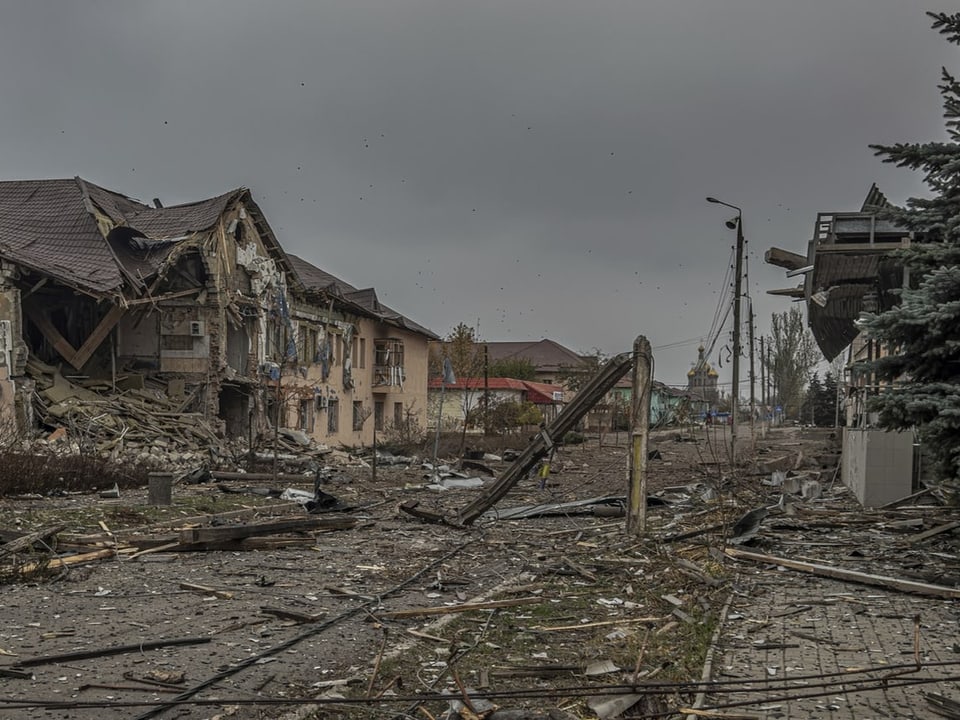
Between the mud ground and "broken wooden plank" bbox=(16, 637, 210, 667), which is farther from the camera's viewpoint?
"broken wooden plank" bbox=(16, 637, 210, 667)

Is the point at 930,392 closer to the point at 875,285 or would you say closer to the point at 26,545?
the point at 26,545

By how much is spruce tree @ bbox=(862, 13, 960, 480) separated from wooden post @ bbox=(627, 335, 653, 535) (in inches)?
181

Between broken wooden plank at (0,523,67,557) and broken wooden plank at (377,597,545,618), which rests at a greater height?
broken wooden plank at (0,523,67,557)

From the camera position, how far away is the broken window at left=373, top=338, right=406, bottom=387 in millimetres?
49844

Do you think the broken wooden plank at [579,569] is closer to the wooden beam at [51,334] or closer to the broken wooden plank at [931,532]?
the broken wooden plank at [931,532]

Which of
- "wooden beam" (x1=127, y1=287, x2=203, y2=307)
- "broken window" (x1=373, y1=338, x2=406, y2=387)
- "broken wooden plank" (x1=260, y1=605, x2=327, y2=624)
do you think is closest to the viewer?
"broken wooden plank" (x1=260, y1=605, x2=327, y2=624)

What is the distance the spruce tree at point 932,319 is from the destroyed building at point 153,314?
60.6 feet

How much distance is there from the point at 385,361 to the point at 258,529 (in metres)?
36.8

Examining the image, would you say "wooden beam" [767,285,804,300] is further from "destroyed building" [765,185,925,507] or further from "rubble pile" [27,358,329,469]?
"rubble pile" [27,358,329,469]

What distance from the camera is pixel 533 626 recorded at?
28.4 ft

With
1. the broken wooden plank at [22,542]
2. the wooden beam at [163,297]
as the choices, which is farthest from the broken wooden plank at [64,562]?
the wooden beam at [163,297]

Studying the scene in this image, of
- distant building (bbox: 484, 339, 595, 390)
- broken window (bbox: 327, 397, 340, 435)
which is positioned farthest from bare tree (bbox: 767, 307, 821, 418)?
broken window (bbox: 327, 397, 340, 435)

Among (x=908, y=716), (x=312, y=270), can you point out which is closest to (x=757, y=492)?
→ (x=908, y=716)

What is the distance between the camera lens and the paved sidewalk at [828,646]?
6.05 metres
